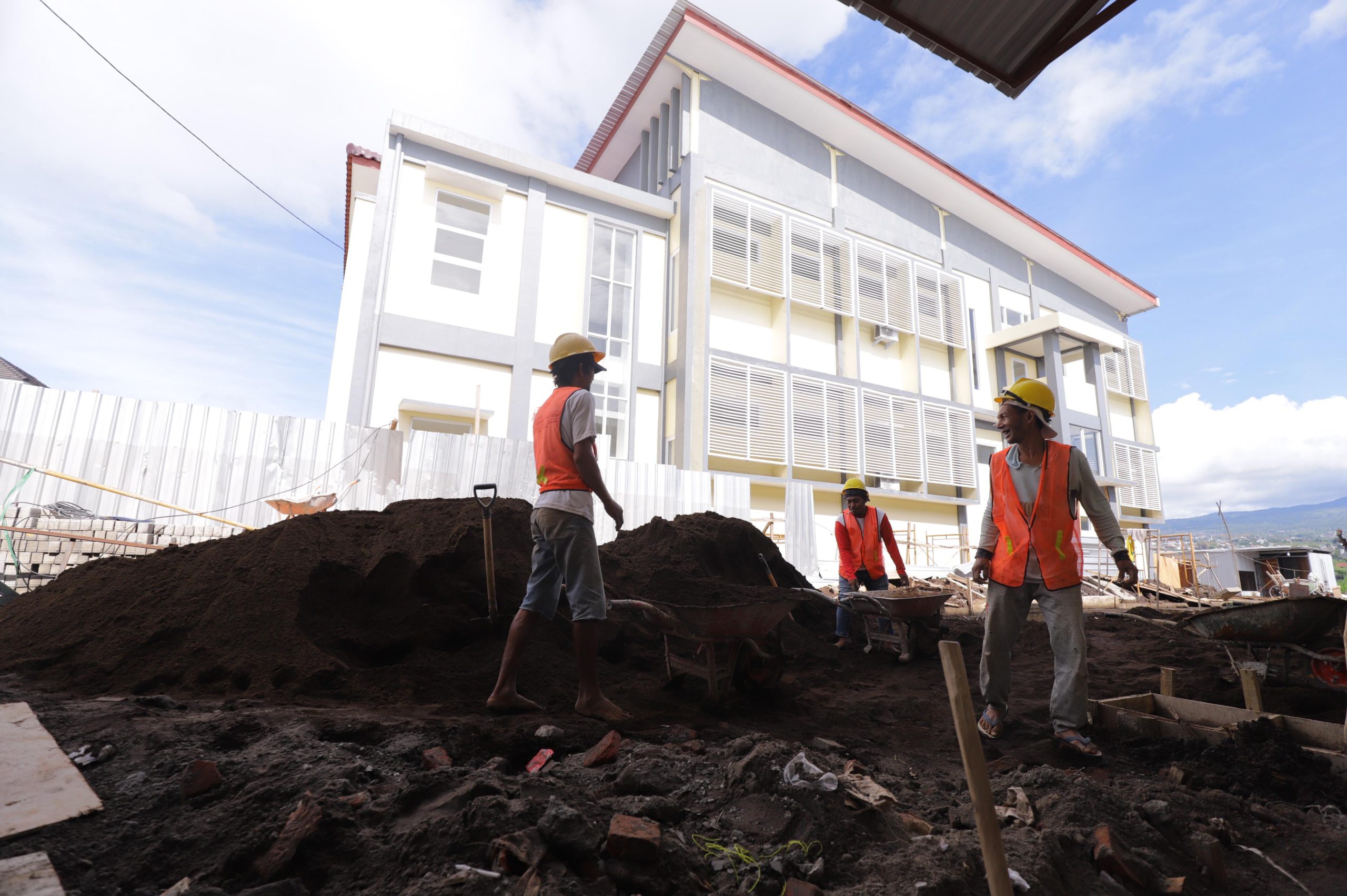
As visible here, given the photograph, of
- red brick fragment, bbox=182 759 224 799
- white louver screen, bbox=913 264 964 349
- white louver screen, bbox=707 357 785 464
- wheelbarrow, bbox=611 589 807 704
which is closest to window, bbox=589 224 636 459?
white louver screen, bbox=707 357 785 464

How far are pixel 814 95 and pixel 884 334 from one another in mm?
6562

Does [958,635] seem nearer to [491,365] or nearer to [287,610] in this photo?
[287,610]

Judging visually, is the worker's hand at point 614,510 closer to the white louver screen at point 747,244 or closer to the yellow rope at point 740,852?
the yellow rope at point 740,852

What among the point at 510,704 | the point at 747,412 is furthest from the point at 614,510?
the point at 747,412

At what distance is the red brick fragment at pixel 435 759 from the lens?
100.0 inches

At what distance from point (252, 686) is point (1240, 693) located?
21.4 feet

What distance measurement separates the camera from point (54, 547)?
6.82m

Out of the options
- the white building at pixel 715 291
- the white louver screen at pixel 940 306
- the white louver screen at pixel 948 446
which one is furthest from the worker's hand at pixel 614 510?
the white louver screen at pixel 940 306

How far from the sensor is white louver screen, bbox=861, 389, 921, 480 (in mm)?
16594

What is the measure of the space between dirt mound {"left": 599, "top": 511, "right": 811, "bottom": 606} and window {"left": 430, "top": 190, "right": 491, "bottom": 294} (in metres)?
8.34

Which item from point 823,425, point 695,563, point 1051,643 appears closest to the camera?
point 1051,643

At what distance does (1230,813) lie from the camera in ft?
8.38

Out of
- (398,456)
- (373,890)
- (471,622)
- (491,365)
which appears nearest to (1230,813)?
(373,890)

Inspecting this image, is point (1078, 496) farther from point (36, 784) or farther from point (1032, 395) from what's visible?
point (36, 784)
